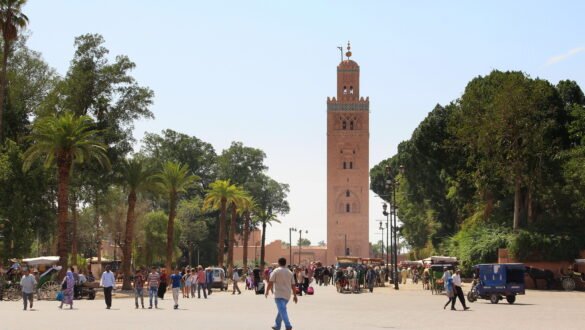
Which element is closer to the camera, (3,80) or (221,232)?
(3,80)

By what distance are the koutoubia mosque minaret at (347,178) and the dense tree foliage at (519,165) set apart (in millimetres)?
57890

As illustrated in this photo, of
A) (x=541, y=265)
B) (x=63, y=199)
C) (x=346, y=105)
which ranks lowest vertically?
(x=541, y=265)

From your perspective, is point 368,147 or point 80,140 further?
point 368,147

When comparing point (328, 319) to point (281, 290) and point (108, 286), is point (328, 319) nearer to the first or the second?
point (281, 290)

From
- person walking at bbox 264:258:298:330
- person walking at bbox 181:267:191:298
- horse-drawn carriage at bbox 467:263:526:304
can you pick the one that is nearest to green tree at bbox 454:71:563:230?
horse-drawn carriage at bbox 467:263:526:304

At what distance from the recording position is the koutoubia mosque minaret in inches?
4665

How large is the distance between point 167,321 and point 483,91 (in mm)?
36255

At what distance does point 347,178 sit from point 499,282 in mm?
85942

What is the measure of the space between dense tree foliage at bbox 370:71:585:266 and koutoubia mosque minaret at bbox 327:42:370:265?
5789 centimetres

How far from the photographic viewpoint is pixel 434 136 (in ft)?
208

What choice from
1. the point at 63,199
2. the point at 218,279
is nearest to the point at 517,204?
the point at 218,279

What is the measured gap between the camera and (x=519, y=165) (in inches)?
1924

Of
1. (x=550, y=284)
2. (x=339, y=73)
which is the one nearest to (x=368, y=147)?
(x=339, y=73)

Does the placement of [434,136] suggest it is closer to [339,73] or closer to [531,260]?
[531,260]
